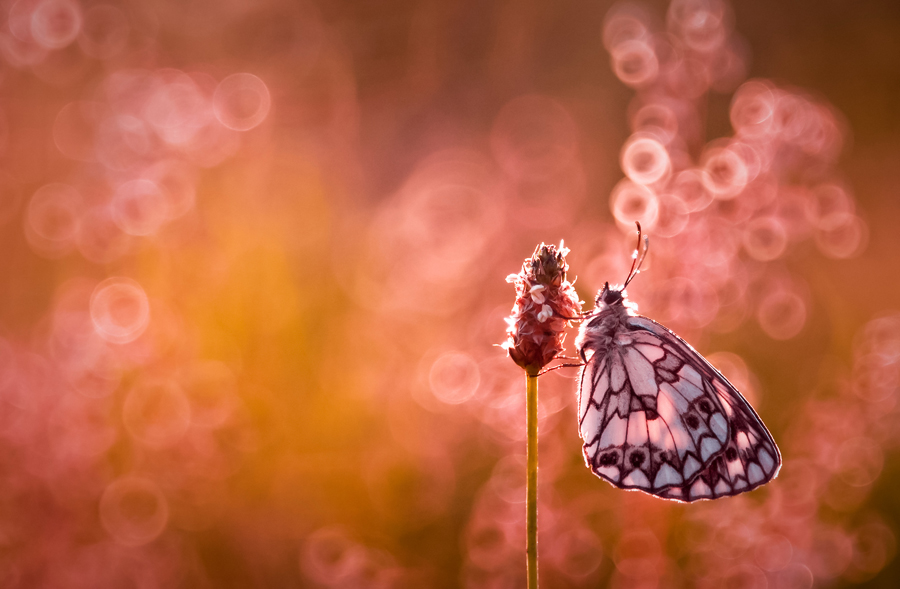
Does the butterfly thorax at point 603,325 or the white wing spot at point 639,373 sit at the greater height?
the butterfly thorax at point 603,325

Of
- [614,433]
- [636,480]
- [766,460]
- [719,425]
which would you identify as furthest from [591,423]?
[766,460]

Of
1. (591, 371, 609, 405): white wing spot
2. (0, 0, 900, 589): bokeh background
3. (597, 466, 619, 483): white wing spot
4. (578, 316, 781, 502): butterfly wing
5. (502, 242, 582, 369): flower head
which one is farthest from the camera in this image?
(0, 0, 900, 589): bokeh background

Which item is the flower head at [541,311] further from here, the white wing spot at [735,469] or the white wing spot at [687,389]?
the white wing spot at [735,469]

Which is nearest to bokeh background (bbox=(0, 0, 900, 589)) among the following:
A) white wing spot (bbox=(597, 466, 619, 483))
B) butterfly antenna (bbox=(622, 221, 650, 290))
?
butterfly antenna (bbox=(622, 221, 650, 290))

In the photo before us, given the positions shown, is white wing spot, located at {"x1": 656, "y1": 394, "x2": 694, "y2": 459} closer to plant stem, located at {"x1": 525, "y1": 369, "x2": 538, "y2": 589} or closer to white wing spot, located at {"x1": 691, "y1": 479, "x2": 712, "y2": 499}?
white wing spot, located at {"x1": 691, "y1": 479, "x2": 712, "y2": 499}

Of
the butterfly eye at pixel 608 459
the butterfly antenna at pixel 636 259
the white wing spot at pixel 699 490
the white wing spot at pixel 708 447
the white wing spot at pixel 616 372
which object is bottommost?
the white wing spot at pixel 699 490

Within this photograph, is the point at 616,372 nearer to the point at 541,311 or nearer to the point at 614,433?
the point at 614,433

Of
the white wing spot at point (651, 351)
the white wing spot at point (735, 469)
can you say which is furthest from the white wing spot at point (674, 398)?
the white wing spot at point (735, 469)
